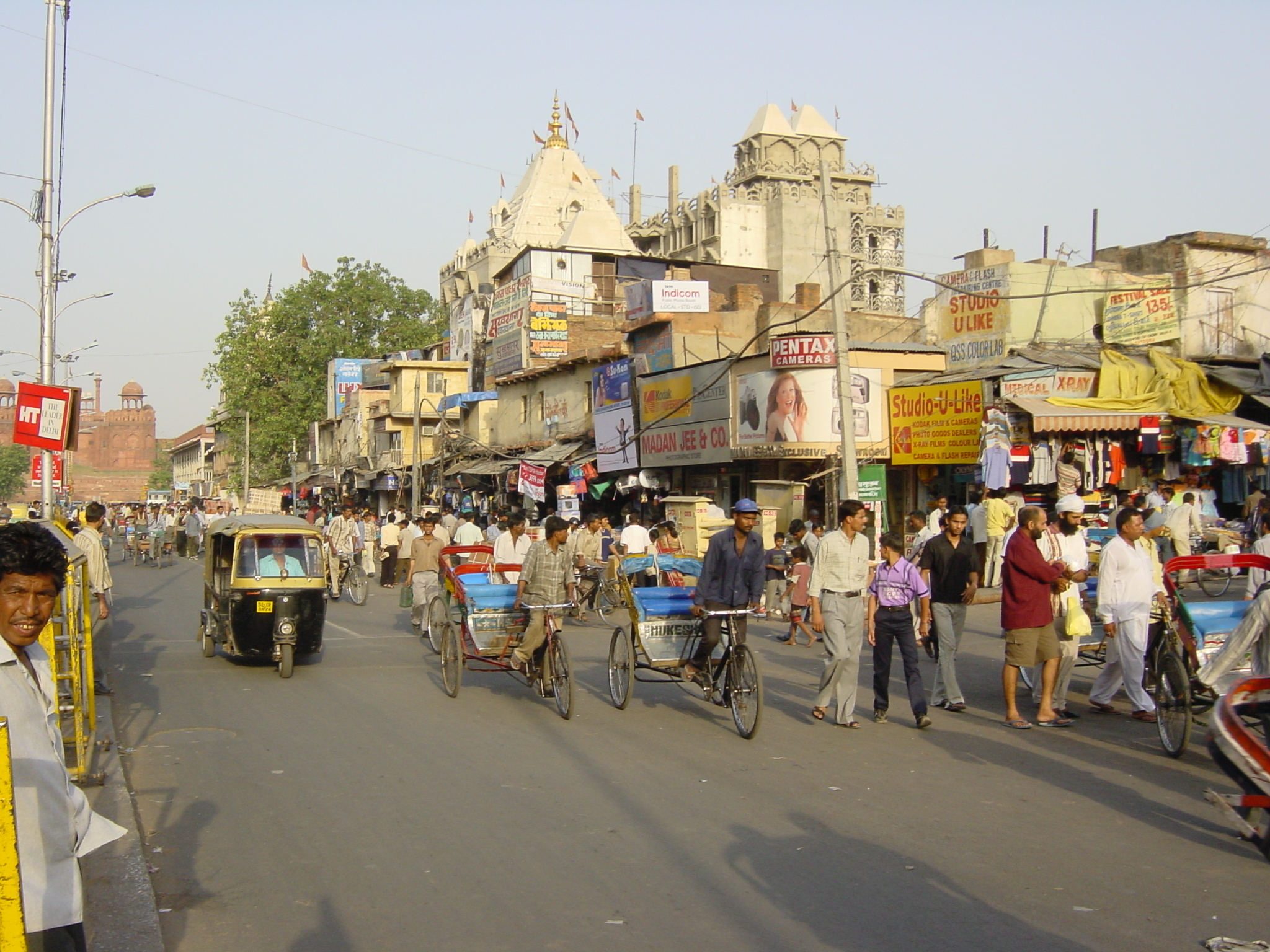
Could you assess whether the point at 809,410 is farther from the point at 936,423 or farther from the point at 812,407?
the point at 936,423

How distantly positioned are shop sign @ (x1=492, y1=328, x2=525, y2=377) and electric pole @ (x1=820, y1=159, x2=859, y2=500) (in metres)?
24.7

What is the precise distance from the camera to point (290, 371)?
64812mm

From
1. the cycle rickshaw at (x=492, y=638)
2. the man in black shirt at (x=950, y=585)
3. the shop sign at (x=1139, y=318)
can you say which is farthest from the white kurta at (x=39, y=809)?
the shop sign at (x=1139, y=318)

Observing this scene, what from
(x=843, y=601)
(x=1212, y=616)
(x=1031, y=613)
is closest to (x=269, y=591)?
(x=843, y=601)

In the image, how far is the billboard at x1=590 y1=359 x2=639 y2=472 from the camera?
30.8m

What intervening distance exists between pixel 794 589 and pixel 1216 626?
27.6 feet

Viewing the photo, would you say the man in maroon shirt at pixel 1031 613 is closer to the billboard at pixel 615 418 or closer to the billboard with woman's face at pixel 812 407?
the billboard with woman's face at pixel 812 407

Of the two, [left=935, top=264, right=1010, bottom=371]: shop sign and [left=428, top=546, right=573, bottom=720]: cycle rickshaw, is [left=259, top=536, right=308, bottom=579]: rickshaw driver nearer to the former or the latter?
[left=428, top=546, right=573, bottom=720]: cycle rickshaw

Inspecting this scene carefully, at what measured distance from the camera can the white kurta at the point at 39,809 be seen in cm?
298

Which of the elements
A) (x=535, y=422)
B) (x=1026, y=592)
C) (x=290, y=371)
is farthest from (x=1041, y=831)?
(x=290, y=371)

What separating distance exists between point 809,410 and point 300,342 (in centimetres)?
4597

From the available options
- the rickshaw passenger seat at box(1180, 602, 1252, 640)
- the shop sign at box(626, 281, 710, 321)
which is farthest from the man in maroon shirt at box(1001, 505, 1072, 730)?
the shop sign at box(626, 281, 710, 321)

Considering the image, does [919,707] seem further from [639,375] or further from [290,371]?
[290,371]

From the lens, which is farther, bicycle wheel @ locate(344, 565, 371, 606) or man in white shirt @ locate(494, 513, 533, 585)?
bicycle wheel @ locate(344, 565, 371, 606)
